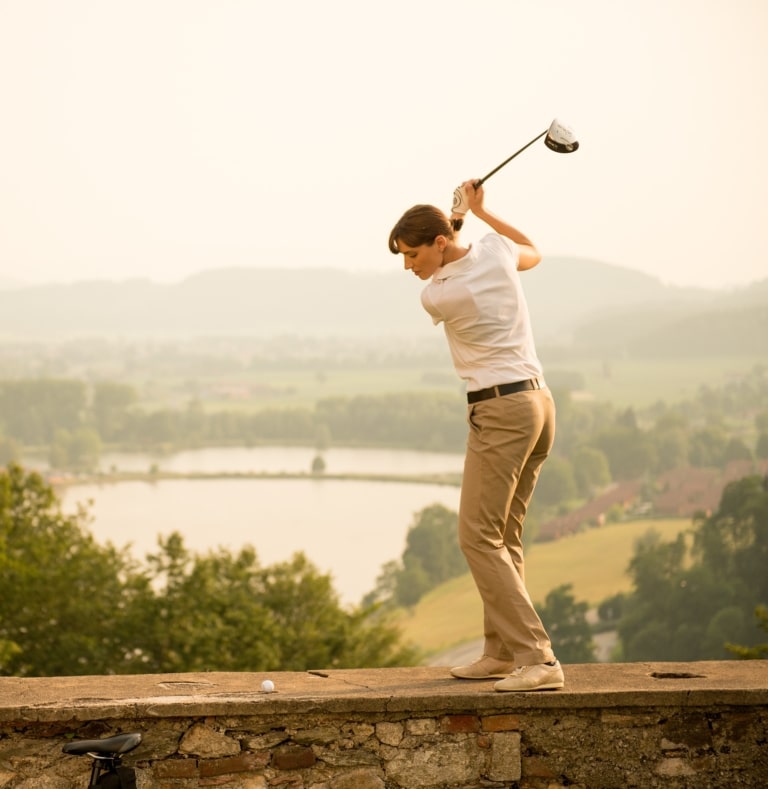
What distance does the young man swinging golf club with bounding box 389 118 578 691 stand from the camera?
5.02 meters

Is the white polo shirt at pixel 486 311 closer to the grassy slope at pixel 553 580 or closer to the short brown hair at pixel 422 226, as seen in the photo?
the short brown hair at pixel 422 226

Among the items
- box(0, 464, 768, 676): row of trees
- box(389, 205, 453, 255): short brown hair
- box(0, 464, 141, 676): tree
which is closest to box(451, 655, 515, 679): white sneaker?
box(389, 205, 453, 255): short brown hair

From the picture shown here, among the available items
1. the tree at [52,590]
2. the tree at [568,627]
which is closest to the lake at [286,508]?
the tree at [568,627]

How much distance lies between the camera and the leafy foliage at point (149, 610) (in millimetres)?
30125

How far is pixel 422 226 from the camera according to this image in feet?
16.4

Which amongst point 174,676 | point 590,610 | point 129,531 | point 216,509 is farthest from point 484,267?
point 216,509

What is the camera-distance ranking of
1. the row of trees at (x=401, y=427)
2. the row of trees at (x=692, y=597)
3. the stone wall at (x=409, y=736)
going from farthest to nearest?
the row of trees at (x=401, y=427) → the row of trees at (x=692, y=597) → the stone wall at (x=409, y=736)

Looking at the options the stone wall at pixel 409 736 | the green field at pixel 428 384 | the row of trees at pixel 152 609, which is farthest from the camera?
the green field at pixel 428 384

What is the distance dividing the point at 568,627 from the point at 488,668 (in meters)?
69.2

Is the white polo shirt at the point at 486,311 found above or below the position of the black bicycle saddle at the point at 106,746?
above

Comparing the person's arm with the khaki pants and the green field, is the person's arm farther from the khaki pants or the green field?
the green field

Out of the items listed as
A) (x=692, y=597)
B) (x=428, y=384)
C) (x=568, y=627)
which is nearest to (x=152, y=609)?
(x=568, y=627)

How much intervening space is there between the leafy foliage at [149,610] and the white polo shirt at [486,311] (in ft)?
79.9

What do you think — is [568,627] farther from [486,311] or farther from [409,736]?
[486,311]
